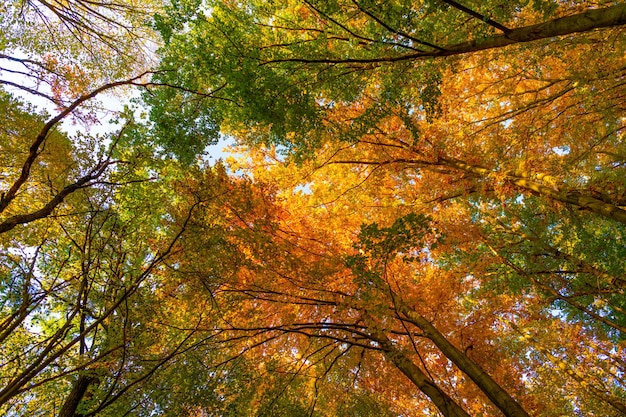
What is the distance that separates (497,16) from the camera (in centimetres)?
297

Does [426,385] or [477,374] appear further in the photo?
[426,385]

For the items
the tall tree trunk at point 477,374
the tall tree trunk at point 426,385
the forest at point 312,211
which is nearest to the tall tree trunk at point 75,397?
the forest at point 312,211

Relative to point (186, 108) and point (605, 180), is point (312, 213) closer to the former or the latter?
point (186, 108)

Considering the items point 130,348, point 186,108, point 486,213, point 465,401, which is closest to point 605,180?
point 486,213

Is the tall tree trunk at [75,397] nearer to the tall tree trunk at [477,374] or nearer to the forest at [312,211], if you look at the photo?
the forest at [312,211]

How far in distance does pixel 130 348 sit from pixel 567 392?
736cm

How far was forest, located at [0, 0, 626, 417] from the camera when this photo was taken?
10.8ft

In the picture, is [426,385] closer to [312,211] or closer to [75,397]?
[312,211]

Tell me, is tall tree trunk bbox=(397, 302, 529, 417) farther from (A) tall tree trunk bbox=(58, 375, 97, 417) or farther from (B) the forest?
(A) tall tree trunk bbox=(58, 375, 97, 417)

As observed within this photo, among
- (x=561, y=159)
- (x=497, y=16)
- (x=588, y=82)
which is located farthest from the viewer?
(x=561, y=159)

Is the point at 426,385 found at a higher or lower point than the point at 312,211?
lower

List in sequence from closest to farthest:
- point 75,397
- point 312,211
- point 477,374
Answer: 1. point 477,374
2. point 75,397
3. point 312,211

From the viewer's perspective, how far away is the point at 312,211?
22.1 feet

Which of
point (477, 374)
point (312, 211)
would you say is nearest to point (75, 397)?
point (312, 211)
